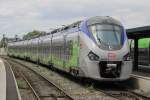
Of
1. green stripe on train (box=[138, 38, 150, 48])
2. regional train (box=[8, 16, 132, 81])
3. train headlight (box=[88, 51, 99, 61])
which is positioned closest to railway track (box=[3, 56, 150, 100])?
regional train (box=[8, 16, 132, 81])

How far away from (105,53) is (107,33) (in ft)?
4.09

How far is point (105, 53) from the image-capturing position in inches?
693

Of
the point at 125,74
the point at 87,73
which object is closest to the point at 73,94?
the point at 87,73

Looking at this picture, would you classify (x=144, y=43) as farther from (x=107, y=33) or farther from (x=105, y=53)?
(x=105, y=53)

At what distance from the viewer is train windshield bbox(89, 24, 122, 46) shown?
18.1 meters

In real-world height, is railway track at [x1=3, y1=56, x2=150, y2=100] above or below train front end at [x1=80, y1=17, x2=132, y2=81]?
below

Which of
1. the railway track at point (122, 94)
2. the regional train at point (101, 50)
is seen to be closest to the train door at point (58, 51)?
the regional train at point (101, 50)

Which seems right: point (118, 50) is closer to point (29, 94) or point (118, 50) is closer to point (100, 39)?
point (100, 39)

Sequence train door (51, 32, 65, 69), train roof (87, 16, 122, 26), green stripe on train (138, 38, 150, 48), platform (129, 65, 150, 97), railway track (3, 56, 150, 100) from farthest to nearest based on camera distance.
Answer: green stripe on train (138, 38, 150, 48) < train door (51, 32, 65, 69) < train roof (87, 16, 122, 26) < platform (129, 65, 150, 97) < railway track (3, 56, 150, 100)

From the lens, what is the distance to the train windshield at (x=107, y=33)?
18109mm

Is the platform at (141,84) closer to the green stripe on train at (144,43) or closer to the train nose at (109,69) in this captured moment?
the train nose at (109,69)

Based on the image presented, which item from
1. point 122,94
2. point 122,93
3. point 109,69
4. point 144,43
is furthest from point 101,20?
point 144,43

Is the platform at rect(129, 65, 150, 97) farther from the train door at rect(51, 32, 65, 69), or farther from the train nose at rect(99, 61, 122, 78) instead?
the train door at rect(51, 32, 65, 69)

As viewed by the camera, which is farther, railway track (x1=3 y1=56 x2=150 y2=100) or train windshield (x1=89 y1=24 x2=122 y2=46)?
train windshield (x1=89 y1=24 x2=122 y2=46)
